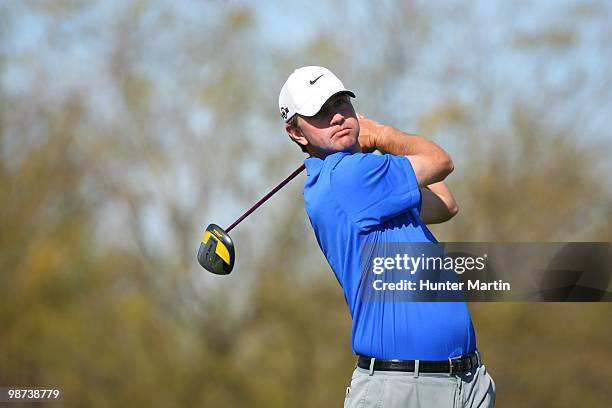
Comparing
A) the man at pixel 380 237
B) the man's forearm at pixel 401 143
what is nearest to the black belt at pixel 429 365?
the man at pixel 380 237

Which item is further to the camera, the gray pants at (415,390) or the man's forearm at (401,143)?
the man's forearm at (401,143)

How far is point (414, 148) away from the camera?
8.38ft

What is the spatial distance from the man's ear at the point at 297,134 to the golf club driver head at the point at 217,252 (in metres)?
0.45

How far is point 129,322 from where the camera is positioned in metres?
10.1

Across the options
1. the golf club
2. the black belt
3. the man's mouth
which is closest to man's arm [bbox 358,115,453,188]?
the man's mouth

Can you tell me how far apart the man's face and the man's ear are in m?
0.05

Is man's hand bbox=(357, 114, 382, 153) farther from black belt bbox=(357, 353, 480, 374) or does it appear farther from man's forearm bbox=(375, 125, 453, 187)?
black belt bbox=(357, 353, 480, 374)

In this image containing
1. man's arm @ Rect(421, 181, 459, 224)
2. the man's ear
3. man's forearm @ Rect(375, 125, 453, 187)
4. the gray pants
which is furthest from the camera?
man's arm @ Rect(421, 181, 459, 224)

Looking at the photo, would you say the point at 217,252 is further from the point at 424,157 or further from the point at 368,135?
the point at 424,157

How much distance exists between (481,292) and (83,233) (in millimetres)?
7125

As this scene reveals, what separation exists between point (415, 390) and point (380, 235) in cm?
43

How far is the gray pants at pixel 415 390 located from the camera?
2.32 m

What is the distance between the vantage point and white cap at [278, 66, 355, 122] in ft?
8.24

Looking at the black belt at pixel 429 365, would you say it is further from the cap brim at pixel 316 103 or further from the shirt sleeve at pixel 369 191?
the cap brim at pixel 316 103
